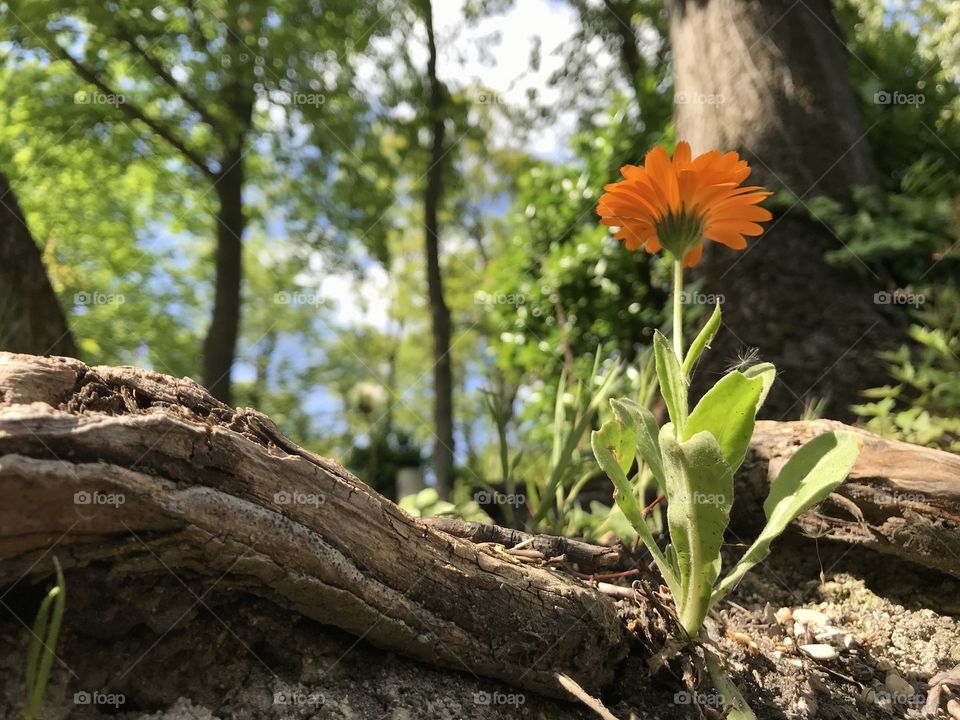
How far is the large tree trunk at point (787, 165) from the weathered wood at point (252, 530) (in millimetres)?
1941

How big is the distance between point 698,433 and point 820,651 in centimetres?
82

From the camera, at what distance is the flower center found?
5.39 feet

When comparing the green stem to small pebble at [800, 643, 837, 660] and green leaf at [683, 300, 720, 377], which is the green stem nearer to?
green leaf at [683, 300, 720, 377]

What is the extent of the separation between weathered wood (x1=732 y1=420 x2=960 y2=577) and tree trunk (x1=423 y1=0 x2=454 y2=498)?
506 cm

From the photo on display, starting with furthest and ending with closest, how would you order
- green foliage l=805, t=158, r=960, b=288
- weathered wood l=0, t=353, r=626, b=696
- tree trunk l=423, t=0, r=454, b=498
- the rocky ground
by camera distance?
tree trunk l=423, t=0, r=454, b=498
green foliage l=805, t=158, r=960, b=288
the rocky ground
weathered wood l=0, t=353, r=626, b=696

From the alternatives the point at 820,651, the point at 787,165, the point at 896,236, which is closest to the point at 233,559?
the point at 820,651

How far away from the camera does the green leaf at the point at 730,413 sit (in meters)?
1.46

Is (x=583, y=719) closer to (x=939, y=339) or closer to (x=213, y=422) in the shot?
(x=213, y=422)

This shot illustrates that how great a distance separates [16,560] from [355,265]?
9.64 metres

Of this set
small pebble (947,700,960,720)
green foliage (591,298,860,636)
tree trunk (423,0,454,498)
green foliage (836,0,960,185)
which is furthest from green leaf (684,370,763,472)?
tree trunk (423,0,454,498)

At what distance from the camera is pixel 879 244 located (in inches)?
132

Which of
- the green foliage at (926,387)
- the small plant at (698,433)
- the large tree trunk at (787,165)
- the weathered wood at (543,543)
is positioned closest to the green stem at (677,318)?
the small plant at (698,433)

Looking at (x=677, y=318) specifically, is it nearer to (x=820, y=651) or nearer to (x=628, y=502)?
(x=628, y=502)

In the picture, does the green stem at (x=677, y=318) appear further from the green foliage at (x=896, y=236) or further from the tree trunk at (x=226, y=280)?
the tree trunk at (x=226, y=280)
